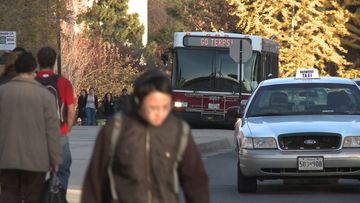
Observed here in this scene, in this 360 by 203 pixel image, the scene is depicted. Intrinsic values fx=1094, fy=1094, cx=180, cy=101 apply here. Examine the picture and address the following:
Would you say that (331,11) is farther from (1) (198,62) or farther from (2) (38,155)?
(2) (38,155)

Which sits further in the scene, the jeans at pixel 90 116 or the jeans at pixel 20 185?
the jeans at pixel 90 116

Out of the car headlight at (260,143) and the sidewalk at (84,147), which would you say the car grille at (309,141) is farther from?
the sidewalk at (84,147)

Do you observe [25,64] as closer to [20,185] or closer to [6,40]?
[20,185]

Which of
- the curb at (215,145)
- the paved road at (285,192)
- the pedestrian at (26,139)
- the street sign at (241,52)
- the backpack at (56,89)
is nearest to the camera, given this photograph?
the pedestrian at (26,139)

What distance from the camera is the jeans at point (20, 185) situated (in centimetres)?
996

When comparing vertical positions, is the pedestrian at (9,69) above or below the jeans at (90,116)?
above

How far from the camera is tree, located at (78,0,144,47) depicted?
76562mm

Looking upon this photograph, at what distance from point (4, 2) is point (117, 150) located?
99.8 feet

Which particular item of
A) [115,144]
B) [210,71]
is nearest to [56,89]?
[115,144]

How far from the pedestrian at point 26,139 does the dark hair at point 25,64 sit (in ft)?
0.15

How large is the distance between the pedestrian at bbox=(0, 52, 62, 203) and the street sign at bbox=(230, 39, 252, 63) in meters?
22.0

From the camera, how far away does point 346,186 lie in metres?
16.2

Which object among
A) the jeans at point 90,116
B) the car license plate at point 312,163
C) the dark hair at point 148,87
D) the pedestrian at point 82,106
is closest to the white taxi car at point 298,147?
the car license plate at point 312,163

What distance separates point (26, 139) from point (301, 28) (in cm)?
4937
